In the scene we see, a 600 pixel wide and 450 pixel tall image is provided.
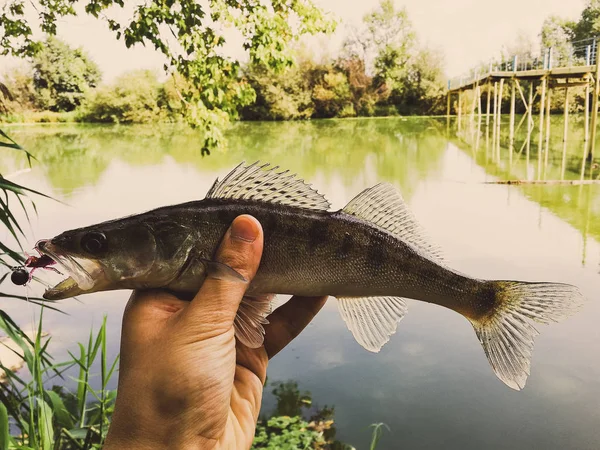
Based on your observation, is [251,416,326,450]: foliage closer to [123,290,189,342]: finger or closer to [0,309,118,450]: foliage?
[0,309,118,450]: foliage

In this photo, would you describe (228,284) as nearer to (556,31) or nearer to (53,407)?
(53,407)

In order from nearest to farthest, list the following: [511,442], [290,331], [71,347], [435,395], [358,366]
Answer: [290,331], [511,442], [435,395], [358,366], [71,347]

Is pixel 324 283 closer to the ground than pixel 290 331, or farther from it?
farther from it

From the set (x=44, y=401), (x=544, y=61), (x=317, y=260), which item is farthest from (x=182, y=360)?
(x=544, y=61)

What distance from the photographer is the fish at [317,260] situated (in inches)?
78.1

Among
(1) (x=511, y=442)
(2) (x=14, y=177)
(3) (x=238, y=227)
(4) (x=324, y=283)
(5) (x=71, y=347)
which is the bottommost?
(1) (x=511, y=442)

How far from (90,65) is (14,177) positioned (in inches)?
2247

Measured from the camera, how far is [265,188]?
83.4 inches

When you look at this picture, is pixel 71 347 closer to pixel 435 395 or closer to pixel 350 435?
pixel 350 435

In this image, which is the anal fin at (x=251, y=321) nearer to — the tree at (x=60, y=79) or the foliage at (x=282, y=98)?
the foliage at (x=282, y=98)

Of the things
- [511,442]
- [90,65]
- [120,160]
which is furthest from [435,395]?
[90,65]

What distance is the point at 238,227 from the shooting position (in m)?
1.98

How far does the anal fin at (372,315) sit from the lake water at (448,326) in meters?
1.85

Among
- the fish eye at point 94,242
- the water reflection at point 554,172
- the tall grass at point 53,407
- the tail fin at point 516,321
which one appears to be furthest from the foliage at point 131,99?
the tail fin at point 516,321
